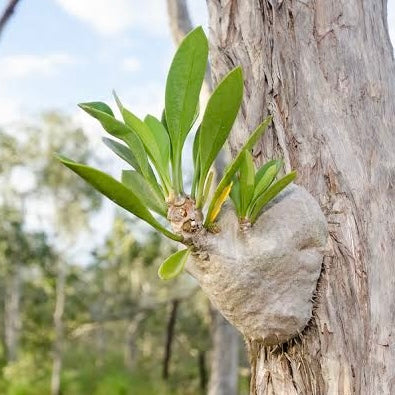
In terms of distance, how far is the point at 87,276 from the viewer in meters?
13.7

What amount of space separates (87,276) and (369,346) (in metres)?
13.4

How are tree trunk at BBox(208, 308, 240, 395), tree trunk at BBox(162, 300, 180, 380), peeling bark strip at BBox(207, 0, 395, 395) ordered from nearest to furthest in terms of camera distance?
1. peeling bark strip at BBox(207, 0, 395, 395)
2. tree trunk at BBox(162, 300, 180, 380)
3. tree trunk at BBox(208, 308, 240, 395)

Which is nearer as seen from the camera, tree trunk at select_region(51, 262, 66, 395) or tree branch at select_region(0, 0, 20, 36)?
tree branch at select_region(0, 0, 20, 36)

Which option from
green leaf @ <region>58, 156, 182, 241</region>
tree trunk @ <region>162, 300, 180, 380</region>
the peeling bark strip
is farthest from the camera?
tree trunk @ <region>162, 300, 180, 380</region>

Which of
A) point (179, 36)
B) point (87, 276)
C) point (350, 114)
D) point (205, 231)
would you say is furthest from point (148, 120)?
point (87, 276)

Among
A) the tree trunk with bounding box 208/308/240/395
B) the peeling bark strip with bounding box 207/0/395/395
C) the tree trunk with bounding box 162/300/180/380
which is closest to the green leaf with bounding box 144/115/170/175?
the peeling bark strip with bounding box 207/0/395/395

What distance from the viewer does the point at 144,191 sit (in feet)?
2.12

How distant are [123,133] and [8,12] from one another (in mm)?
287

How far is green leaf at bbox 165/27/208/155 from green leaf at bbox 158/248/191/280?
0.41 feet

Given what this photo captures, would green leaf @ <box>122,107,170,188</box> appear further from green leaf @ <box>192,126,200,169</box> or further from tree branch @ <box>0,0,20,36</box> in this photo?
tree branch @ <box>0,0,20,36</box>

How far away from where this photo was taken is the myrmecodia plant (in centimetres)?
60

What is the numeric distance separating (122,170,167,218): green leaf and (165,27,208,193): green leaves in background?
27 millimetres

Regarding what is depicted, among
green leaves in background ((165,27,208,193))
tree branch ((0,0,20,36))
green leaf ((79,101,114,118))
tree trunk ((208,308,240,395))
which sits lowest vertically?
tree trunk ((208,308,240,395))

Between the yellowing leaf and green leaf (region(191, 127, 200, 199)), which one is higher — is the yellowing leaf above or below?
below
